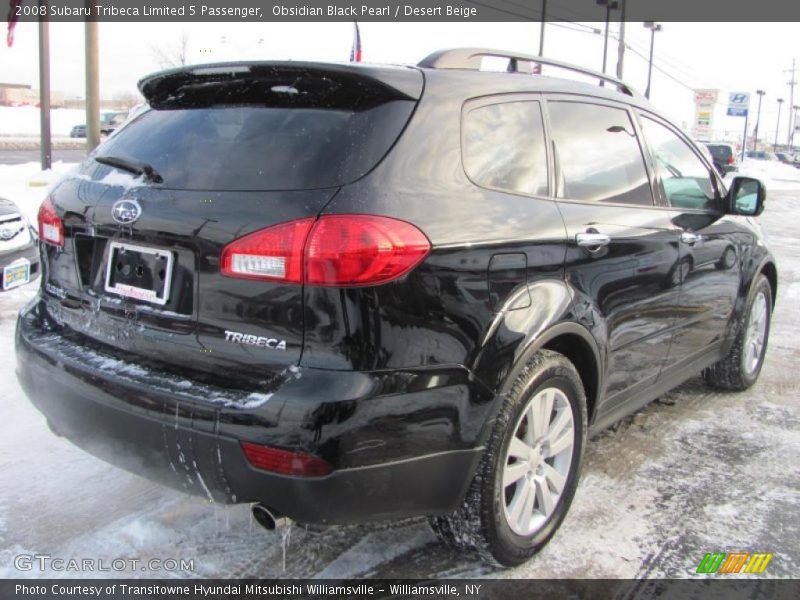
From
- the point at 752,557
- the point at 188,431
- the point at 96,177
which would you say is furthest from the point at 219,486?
the point at 752,557

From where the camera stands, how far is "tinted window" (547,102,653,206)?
2.89 metres

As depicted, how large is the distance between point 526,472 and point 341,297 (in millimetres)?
1059

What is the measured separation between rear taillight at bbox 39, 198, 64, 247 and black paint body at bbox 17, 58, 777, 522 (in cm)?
5

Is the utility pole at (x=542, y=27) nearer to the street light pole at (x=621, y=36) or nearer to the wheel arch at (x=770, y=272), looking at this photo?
the street light pole at (x=621, y=36)

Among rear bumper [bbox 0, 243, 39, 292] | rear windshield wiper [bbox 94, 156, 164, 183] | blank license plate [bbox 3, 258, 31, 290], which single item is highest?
rear windshield wiper [bbox 94, 156, 164, 183]

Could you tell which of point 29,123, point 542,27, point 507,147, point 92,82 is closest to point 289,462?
point 507,147

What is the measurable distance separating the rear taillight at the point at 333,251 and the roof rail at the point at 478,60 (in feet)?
2.52

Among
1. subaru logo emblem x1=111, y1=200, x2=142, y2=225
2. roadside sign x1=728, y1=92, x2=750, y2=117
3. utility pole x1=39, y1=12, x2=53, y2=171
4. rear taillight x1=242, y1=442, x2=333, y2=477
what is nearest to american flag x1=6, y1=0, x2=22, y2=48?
utility pole x1=39, y1=12, x2=53, y2=171

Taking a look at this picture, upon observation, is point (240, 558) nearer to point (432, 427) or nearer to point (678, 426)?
point (432, 427)

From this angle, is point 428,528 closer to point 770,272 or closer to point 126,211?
point 126,211

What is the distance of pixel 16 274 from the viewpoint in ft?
15.6

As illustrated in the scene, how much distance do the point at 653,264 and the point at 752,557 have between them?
49.2 inches

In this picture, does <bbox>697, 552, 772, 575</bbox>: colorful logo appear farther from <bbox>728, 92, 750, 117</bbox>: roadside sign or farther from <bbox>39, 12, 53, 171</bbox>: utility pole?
<bbox>728, 92, 750, 117</bbox>: roadside sign

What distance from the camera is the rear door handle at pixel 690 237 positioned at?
351 cm
